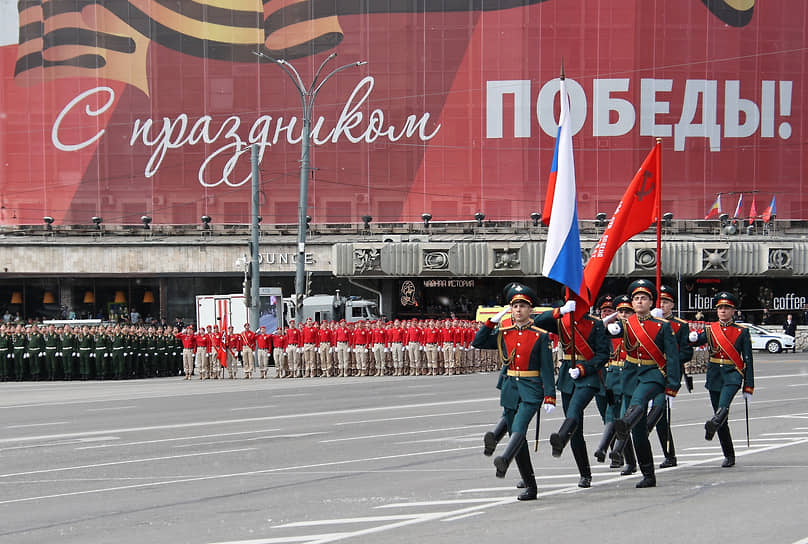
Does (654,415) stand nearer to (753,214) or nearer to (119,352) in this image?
(119,352)

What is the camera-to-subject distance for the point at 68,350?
31688 mm

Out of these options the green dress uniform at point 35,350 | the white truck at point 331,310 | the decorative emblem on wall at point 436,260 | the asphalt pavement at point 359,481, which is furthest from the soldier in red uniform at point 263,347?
the decorative emblem on wall at point 436,260

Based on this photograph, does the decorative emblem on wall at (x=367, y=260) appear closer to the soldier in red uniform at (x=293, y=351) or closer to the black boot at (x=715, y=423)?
the soldier in red uniform at (x=293, y=351)

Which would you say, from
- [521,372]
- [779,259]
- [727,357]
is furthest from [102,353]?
[779,259]

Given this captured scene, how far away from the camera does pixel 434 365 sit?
102 ft

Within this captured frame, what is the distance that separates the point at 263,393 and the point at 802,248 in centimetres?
3045

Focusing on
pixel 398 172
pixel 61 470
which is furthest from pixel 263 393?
pixel 398 172

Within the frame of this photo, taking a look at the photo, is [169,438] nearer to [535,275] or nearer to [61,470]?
[61,470]

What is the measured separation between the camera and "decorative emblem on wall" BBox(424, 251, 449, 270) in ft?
153

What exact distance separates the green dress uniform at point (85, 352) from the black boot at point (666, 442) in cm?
2341

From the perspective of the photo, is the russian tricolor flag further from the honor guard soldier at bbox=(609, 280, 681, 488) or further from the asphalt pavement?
the asphalt pavement

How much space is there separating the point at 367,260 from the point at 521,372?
37.0 meters

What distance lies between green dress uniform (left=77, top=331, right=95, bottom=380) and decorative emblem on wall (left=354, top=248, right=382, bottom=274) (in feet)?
53.6

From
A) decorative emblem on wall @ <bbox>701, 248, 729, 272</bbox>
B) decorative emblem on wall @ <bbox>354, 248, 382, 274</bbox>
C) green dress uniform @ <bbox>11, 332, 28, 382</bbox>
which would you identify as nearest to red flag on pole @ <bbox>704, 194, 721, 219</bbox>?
decorative emblem on wall @ <bbox>701, 248, 729, 272</bbox>
